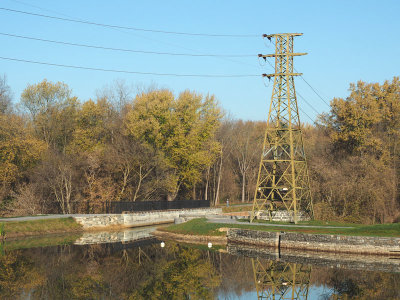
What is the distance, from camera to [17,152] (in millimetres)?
52906

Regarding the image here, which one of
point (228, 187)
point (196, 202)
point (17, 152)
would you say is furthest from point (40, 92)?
point (228, 187)

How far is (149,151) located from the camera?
192 ft

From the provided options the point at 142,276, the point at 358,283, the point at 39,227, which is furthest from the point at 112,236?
the point at 358,283

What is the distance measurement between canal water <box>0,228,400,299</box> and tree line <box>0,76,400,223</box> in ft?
59.8

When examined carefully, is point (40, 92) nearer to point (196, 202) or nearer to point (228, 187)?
point (196, 202)

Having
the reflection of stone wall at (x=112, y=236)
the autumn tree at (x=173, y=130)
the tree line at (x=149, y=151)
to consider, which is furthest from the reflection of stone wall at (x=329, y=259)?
the autumn tree at (x=173, y=130)

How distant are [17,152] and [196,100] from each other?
24.0 m

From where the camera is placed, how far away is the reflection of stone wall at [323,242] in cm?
3055

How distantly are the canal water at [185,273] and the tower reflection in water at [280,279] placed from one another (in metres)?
0.05

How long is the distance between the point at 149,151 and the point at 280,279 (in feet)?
116

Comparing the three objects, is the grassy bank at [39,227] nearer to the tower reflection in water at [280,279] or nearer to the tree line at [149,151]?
the tree line at [149,151]

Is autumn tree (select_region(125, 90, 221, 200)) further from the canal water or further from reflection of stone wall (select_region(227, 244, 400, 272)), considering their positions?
reflection of stone wall (select_region(227, 244, 400, 272))

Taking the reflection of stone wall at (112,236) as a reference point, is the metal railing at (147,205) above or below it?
above

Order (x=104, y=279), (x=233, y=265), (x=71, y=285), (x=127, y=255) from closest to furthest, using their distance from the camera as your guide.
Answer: (x=71, y=285) < (x=104, y=279) < (x=233, y=265) < (x=127, y=255)
